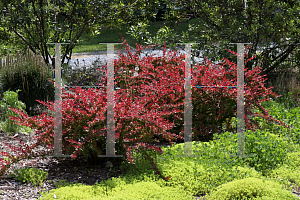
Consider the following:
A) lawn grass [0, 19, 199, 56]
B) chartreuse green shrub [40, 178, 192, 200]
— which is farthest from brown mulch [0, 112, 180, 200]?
lawn grass [0, 19, 199, 56]

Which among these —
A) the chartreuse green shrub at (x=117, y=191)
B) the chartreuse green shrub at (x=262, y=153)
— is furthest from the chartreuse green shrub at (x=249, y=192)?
the chartreuse green shrub at (x=262, y=153)

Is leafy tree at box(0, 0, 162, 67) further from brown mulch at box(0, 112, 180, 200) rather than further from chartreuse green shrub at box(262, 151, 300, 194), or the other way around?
chartreuse green shrub at box(262, 151, 300, 194)

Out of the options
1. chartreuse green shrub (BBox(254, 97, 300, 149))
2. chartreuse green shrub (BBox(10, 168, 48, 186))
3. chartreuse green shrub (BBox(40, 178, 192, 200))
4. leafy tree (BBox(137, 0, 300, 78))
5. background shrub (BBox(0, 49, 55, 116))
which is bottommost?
chartreuse green shrub (BBox(40, 178, 192, 200))

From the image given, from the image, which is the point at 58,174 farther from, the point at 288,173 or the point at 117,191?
the point at 288,173

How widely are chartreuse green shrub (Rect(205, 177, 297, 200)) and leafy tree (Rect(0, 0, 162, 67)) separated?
202 inches

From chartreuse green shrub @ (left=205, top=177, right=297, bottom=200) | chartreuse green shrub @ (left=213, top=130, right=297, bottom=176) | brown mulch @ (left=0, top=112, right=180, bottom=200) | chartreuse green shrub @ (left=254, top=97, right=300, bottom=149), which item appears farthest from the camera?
chartreuse green shrub @ (left=254, top=97, right=300, bottom=149)

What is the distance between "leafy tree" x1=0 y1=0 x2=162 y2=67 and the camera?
6562 millimetres

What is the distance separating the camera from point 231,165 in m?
3.44

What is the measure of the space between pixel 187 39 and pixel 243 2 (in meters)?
1.40

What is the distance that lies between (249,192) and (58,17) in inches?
265

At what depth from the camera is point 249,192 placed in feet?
9.27

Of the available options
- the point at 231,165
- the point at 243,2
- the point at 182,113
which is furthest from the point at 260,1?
the point at 231,165

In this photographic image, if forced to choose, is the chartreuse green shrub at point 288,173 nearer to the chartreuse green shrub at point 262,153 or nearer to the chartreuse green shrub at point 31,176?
the chartreuse green shrub at point 262,153

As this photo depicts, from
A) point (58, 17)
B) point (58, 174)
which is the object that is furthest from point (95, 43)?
point (58, 174)
